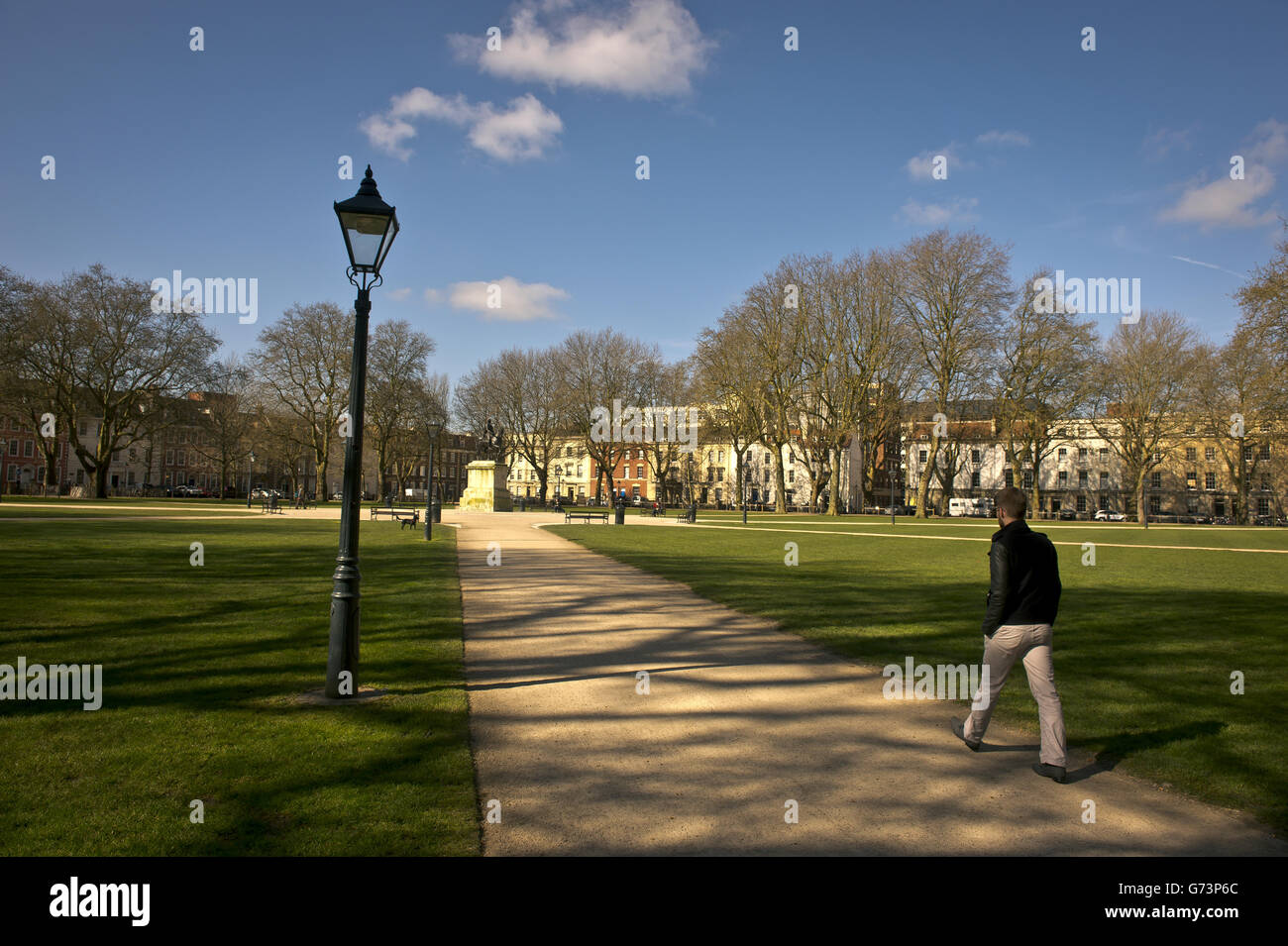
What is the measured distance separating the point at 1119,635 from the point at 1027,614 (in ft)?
19.7

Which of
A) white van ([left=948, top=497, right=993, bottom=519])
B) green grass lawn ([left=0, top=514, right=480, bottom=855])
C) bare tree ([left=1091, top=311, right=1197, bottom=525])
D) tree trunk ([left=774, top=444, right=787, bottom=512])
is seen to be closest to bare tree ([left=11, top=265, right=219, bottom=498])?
tree trunk ([left=774, top=444, right=787, bottom=512])

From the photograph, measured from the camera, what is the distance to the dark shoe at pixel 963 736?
5320 millimetres

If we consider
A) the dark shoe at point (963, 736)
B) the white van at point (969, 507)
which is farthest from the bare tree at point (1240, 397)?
the dark shoe at point (963, 736)

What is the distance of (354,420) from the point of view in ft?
21.0

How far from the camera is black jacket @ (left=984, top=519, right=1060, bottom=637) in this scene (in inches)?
193

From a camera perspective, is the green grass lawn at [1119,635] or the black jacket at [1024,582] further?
the green grass lawn at [1119,635]

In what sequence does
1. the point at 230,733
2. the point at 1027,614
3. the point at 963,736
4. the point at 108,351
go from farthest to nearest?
the point at 108,351, the point at 963,736, the point at 230,733, the point at 1027,614

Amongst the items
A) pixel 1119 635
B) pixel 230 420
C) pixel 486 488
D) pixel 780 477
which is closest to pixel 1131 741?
pixel 1119 635

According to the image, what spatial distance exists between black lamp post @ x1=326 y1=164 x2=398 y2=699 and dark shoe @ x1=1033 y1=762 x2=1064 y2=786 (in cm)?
510

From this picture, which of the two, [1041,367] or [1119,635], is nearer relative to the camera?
[1119,635]

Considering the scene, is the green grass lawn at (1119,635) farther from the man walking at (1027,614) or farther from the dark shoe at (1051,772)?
the man walking at (1027,614)

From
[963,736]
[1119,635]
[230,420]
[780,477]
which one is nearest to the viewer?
[963,736]

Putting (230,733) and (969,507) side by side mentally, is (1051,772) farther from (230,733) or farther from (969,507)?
(969,507)
